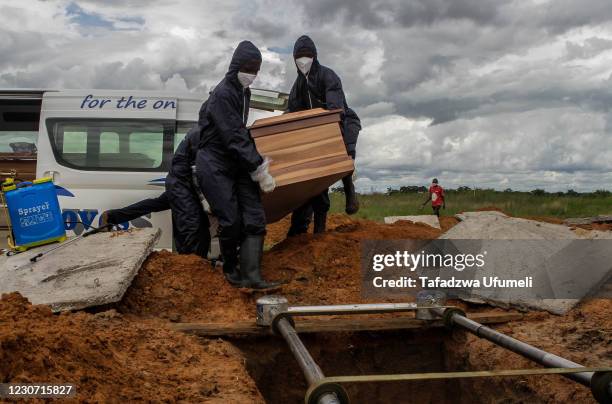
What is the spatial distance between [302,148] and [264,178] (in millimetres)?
484

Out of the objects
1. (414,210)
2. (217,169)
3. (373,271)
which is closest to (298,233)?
(373,271)

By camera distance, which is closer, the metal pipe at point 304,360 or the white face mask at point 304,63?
the metal pipe at point 304,360

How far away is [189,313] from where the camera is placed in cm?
506

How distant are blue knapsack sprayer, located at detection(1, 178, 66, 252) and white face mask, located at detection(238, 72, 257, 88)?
6.58ft

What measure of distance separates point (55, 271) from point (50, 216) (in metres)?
1.07

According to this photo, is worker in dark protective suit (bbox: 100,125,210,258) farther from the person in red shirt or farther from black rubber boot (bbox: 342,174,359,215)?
the person in red shirt

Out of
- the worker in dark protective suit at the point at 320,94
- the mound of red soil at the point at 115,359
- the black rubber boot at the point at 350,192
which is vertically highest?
the worker in dark protective suit at the point at 320,94

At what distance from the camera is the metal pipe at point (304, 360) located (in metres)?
2.76

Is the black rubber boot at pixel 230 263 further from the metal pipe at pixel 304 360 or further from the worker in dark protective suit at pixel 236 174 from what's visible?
the metal pipe at pixel 304 360

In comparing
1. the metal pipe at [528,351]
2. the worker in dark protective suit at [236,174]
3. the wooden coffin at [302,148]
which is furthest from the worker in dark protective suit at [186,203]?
the metal pipe at [528,351]

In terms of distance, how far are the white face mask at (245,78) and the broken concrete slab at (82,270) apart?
61.2 inches

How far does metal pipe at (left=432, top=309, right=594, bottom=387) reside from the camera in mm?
3241

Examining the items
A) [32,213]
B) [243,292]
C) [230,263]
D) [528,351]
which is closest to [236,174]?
[230,263]

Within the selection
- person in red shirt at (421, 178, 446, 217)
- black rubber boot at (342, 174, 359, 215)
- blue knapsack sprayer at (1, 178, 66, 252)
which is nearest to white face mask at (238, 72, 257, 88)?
black rubber boot at (342, 174, 359, 215)
